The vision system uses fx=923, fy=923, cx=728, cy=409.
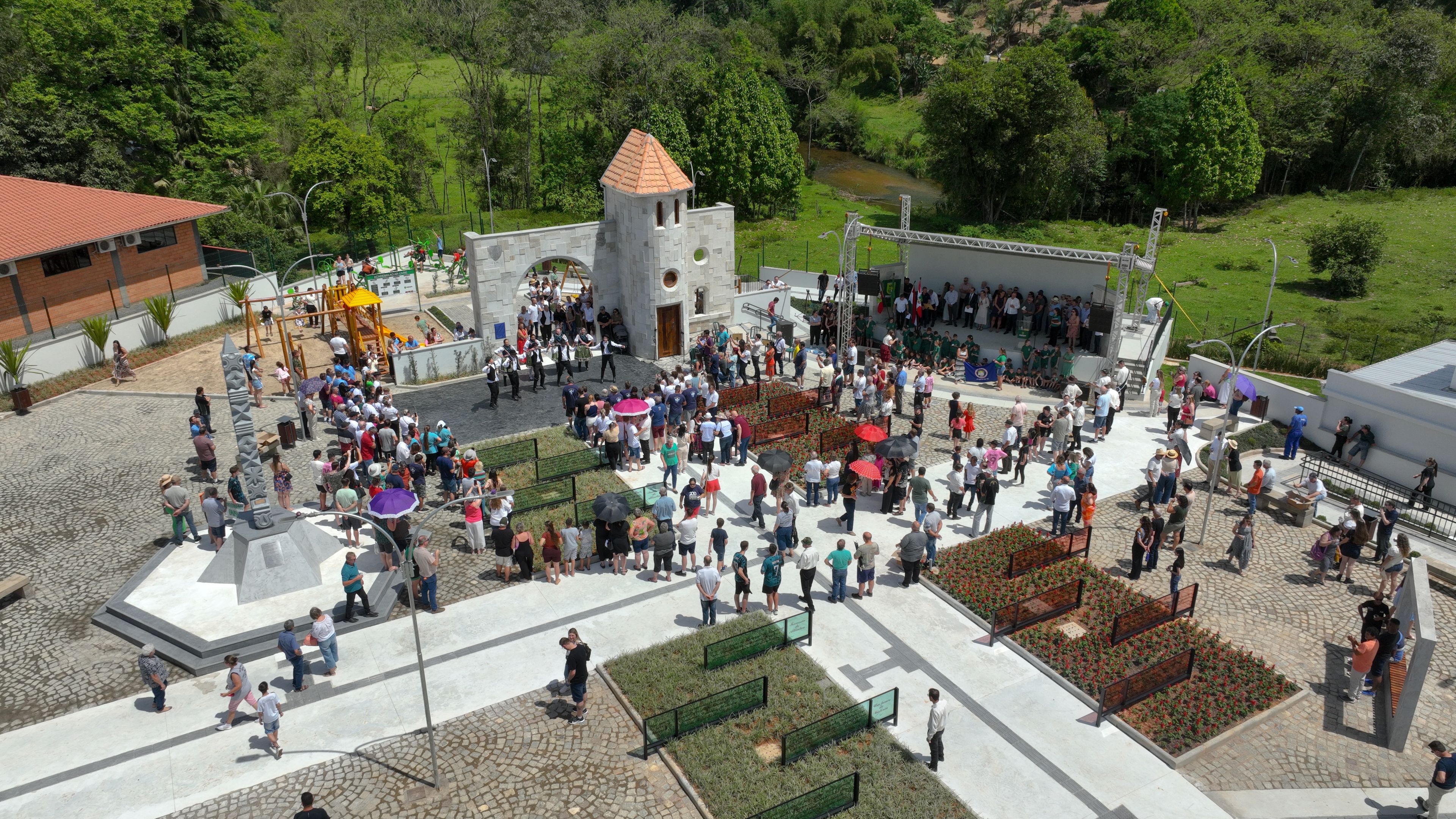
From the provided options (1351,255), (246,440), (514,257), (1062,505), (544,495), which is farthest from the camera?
(1351,255)

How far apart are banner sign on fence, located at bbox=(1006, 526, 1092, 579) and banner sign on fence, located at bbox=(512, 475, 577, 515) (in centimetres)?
964

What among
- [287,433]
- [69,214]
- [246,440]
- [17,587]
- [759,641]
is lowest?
[759,641]

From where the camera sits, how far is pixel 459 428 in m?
25.4

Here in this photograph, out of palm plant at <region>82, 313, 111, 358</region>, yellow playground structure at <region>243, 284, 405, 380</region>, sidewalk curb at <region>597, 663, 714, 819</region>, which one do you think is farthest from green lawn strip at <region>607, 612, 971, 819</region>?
palm plant at <region>82, 313, 111, 358</region>

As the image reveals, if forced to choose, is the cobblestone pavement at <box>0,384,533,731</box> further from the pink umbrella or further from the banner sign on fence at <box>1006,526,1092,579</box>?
the banner sign on fence at <box>1006,526,1092,579</box>

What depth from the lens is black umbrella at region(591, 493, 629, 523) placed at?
17.8 metres

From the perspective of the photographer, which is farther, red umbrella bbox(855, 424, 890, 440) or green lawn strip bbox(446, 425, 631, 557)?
red umbrella bbox(855, 424, 890, 440)

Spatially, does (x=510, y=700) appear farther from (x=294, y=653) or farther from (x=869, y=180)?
(x=869, y=180)

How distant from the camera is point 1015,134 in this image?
54.8 m

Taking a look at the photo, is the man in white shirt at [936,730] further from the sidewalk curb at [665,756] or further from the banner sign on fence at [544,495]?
the banner sign on fence at [544,495]

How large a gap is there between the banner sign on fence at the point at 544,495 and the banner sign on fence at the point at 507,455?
143 centimetres

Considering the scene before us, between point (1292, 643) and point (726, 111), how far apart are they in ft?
158

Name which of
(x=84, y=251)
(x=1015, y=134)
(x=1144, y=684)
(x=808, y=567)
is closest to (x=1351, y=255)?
(x=1015, y=134)

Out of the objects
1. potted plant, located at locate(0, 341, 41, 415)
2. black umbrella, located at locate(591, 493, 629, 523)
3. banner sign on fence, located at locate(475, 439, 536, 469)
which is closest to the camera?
black umbrella, located at locate(591, 493, 629, 523)
